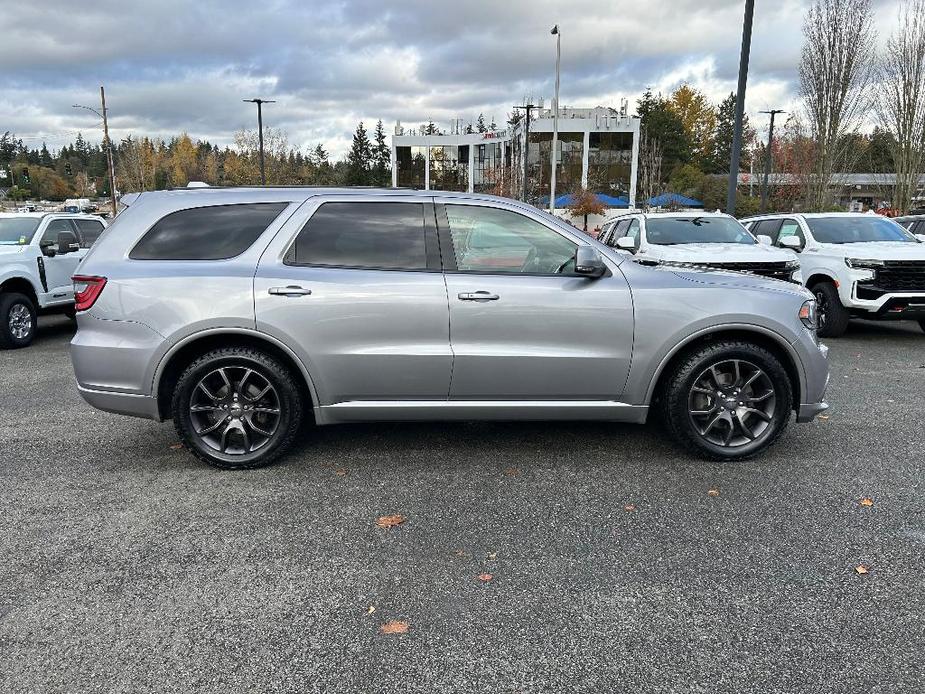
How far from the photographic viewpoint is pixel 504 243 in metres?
4.46

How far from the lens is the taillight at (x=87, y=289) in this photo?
4.30m

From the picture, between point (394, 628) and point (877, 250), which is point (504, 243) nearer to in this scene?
point (394, 628)

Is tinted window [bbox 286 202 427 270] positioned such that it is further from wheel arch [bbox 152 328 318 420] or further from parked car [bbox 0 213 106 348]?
parked car [bbox 0 213 106 348]

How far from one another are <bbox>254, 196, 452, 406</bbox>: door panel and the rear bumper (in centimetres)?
92

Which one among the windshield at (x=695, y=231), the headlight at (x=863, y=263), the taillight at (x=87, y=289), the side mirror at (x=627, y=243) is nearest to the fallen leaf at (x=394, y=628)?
the taillight at (x=87, y=289)

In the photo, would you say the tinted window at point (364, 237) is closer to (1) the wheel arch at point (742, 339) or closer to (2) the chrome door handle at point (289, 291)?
(2) the chrome door handle at point (289, 291)

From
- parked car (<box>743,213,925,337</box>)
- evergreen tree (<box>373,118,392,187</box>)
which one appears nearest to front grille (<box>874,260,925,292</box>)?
parked car (<box>743,213,925,337</box>)

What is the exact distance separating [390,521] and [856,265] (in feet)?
26.7

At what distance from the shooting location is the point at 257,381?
4.41 meters

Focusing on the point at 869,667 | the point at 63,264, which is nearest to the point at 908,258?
the point at 869,667

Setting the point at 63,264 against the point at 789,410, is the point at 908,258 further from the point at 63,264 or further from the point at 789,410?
the point at 63,264

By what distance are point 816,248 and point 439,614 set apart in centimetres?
924

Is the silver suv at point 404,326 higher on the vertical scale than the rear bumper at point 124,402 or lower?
higher

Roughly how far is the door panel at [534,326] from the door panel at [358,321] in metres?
0.14
